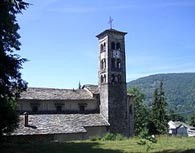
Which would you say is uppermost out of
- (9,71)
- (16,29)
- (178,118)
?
(16,29)

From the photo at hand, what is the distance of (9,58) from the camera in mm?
21734

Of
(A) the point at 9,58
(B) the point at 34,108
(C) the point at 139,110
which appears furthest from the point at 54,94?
(C) the point at 139,110

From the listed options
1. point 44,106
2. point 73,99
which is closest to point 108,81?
point 73,99

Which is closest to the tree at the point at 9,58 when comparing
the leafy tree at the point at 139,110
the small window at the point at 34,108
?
the small window at the point at 34,108

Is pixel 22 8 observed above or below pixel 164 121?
above

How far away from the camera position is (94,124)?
1730 inches

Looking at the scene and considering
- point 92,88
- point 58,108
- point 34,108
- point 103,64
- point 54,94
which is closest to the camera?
point 34,108

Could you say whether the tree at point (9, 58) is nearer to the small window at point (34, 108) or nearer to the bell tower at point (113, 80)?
the small window at point (34, 108)

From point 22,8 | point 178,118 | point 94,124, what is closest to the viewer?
point 22,8

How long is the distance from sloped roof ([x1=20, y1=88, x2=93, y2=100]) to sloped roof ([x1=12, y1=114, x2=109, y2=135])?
2.97m

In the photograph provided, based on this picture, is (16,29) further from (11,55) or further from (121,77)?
(121,77)

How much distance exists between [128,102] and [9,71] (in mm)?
30080

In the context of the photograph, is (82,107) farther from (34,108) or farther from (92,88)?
(34,108)

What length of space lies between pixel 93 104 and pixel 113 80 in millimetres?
4499
